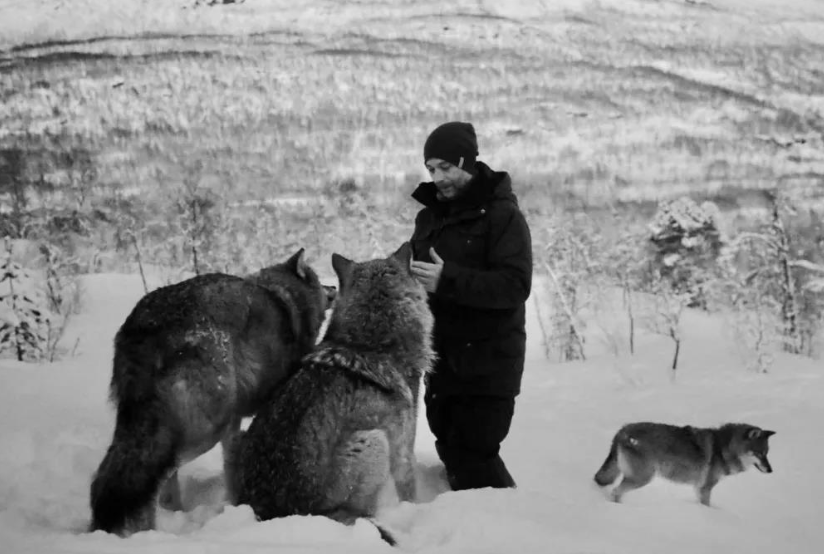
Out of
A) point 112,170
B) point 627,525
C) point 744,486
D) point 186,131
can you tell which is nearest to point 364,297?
point 627,525

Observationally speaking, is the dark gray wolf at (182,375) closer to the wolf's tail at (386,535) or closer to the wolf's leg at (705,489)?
the wolf's tail at (386,535)

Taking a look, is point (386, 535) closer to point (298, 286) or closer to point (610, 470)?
point (298, 286)

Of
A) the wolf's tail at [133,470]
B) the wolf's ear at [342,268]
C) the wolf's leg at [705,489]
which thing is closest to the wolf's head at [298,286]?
the wolf's ear at [342,268]

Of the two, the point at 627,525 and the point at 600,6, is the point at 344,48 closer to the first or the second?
the point at 600,6

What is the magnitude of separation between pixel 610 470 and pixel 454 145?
4836mm

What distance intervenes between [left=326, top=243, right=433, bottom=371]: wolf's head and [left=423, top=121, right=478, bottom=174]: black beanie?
24.4 inches

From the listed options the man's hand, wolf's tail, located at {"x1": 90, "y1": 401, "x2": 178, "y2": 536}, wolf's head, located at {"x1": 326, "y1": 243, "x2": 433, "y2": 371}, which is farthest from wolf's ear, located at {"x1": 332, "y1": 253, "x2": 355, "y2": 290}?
wolf's tail, located at {"x1": 90, "y1": 401, "x2": 178, "y2": 536}

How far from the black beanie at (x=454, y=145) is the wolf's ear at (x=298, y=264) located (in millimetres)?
1087

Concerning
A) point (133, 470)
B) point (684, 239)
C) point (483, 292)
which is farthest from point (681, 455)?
point (684, 239)

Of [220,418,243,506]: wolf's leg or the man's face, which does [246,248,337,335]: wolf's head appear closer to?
[220,418,243,506]: wolf's leg

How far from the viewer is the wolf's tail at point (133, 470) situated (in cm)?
273

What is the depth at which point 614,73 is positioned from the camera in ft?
220

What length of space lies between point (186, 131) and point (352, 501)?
32388 mm

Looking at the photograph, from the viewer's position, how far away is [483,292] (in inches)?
135
